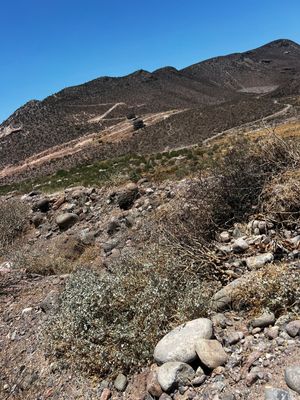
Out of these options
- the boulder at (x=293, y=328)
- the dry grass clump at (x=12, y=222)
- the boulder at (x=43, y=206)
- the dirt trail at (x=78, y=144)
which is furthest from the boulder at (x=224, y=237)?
the dirt trail at (x=78, y=144)

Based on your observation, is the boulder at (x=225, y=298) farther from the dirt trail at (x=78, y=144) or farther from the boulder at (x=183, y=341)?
the dirt trail at (x=78, y=144)

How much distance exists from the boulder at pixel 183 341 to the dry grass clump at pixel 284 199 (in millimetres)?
1774

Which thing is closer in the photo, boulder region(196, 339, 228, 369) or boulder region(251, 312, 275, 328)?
boulder region(196, 339, 228, 369)

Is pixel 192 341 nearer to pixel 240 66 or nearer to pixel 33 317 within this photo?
pixel 33 317

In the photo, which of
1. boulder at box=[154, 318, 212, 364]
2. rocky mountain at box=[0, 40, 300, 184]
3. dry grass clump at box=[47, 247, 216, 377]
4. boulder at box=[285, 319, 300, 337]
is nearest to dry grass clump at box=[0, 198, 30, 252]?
dry grass clump at box=[47, 247, 216, 377]

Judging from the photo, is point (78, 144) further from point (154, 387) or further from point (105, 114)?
point (154, 387)

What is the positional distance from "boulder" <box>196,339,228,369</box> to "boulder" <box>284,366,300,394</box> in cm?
58

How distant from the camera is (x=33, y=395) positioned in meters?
4.66

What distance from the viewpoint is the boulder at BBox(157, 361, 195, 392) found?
361 centimetres

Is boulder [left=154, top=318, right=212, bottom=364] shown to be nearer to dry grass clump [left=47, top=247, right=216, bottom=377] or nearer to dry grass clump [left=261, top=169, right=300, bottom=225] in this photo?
dry grass clump [left=47, top=247, right=216, bottom=377]

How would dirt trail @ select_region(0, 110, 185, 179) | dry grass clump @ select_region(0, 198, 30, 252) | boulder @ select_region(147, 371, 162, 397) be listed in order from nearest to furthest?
1. boulder @ select_region(147, 371, 162, 397)
2. dry grass clump @ select_region(0, 198, 30, 252)
3. dirt trail @ select_region(0, 110, 185, 179)

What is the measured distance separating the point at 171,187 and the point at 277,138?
Answer: 394 cm

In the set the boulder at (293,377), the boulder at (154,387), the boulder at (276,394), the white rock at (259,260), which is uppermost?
the white rock at (259,260)

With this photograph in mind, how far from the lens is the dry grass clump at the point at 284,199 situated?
17.1 feet
